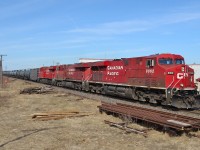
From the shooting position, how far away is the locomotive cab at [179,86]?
776 inches

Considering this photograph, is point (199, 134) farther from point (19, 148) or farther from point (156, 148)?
point (19, 148)

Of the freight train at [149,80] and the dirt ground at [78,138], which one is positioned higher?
the freight train at [149,80]

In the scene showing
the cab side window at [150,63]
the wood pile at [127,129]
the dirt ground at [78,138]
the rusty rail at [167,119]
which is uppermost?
the cab side window at [150,63]

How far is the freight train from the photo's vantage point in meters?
20.2

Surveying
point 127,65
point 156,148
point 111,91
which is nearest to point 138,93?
point 127,65

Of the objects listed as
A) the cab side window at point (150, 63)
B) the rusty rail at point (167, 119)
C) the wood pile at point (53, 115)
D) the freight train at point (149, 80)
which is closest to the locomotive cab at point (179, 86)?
the freight train at point (149, 80)

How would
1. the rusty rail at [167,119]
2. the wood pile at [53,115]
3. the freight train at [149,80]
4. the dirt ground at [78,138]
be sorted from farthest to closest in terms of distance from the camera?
the freight train at [149,80]
the wood pile at [53,115]
the rusty rail at [167,119]
the dirt ground at [78,138]

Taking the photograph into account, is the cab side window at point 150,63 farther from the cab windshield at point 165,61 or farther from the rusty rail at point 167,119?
the rusty rail at point 167,119

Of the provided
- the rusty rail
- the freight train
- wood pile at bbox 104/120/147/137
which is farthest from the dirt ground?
the freight train

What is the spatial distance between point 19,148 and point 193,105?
1249 cm

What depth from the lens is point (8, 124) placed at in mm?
14641

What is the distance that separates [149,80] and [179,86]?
2.57m

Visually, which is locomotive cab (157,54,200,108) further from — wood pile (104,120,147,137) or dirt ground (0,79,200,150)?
wood pile (104,120,147,137)

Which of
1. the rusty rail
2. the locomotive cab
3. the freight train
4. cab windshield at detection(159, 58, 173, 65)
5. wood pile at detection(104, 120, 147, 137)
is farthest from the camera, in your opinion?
cab windshield at detection(159, 58, 173, 65)
